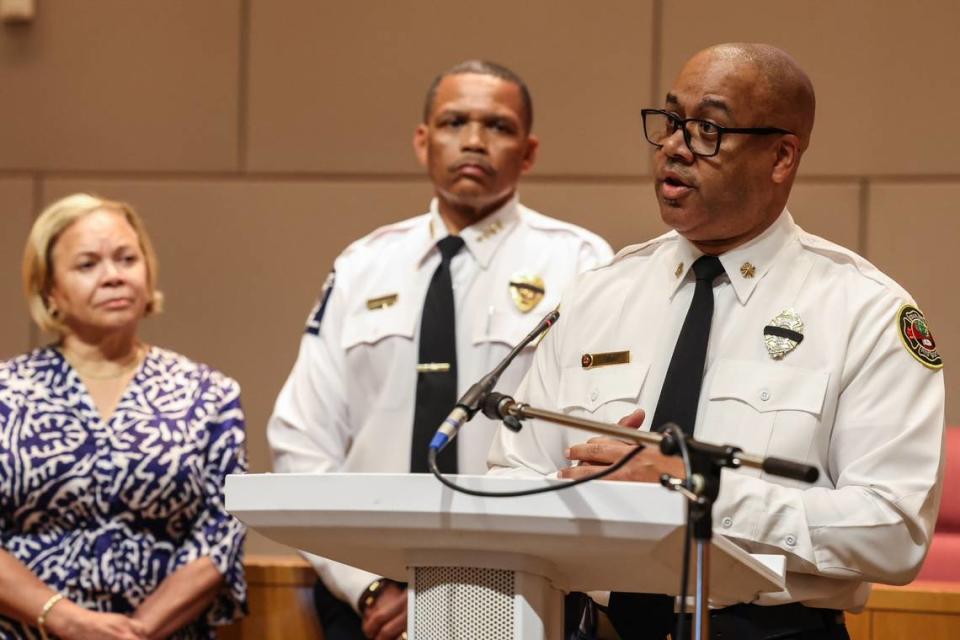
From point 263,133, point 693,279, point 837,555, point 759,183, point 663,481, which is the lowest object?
point 837,555

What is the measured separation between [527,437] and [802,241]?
57 centimetres

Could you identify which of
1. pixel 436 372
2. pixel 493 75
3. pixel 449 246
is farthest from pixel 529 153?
pixel 436 372

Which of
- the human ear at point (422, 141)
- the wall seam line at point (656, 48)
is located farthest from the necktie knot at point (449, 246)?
the wall seam line at point (656, 48)

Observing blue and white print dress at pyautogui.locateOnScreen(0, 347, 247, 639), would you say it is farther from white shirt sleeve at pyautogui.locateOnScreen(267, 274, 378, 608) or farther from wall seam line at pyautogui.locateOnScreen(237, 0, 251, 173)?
wall seam line at pyautogui.locateOnScreen(237, 0, 251, 173)

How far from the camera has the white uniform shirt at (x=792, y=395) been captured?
203 centimetres

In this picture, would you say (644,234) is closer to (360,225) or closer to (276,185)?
(360,225)

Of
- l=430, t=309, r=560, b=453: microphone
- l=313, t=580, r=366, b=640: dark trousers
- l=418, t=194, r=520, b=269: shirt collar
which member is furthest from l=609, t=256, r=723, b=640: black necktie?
l=313, t=580, r=366, b=640: dark trousers

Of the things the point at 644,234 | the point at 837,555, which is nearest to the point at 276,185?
the point at 644,234

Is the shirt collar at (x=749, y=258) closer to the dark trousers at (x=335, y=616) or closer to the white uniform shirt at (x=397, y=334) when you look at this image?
the white uniform shirt at (x=397, y=334)

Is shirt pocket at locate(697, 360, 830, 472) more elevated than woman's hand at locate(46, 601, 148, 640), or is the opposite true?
shirt pocket at locate(697, 360, 830, 472)

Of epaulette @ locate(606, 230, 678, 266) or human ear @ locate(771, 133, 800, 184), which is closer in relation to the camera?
human ear @ locate(771, 133, 800, 184)

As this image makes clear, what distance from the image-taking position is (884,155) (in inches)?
164

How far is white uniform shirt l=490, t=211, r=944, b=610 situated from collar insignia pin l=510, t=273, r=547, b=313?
0.76m

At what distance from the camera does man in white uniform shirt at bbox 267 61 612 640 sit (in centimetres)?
321
